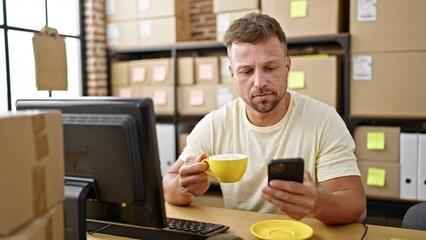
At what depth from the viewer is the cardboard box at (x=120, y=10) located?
337 cm

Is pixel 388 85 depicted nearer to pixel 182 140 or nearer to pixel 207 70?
pixel 207 70

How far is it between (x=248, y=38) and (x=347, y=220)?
710mm

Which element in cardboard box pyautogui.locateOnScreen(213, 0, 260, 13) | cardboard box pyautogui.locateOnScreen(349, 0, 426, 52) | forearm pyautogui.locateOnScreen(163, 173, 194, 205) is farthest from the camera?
cardboard box pyautogui.locateOnScreen(213, 0, 260, 13)

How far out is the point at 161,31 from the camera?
329 centimetres

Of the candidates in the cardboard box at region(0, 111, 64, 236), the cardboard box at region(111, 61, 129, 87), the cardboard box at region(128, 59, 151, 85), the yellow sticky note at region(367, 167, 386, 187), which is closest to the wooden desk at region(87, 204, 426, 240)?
the cardboard box at region(0, 111, 64, 236)

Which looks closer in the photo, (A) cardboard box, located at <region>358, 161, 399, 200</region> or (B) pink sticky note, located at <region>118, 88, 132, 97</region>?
(A) cardboard box, located at <region>358, 161, 399, 200</region>

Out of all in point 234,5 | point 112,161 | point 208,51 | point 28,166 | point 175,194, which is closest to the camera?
point 28,166

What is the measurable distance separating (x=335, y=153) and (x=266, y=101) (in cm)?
30

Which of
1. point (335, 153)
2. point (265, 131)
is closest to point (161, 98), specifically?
point (265, 131)

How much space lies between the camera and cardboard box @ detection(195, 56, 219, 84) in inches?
122

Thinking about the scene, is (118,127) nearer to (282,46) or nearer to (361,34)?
(282,46)

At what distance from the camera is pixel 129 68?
11.1ft

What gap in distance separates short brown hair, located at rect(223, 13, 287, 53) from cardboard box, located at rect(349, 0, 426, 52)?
3.86 feet

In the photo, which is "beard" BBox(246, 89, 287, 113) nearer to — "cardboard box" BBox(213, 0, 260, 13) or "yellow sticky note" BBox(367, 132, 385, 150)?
"yellow sticky note" BBox(367, 132, 385, 150)
